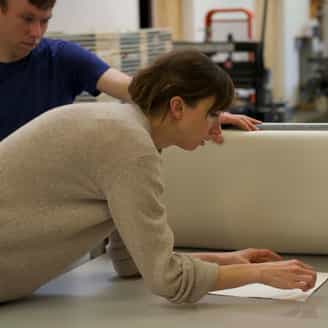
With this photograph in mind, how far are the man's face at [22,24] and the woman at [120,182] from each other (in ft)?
1.32

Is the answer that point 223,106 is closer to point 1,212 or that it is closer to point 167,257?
point 167,257

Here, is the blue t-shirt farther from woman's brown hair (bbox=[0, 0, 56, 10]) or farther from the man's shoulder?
woman's brown hair (bbox=[0, 0, 56, 10])

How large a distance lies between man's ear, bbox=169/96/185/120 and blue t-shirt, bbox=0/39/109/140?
567mm

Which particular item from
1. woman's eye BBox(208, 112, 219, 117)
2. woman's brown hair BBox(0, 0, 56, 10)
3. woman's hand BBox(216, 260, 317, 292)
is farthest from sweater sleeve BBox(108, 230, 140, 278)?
woman's brown hair BBox(0, 0, 56, 10)

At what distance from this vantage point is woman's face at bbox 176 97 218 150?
163cm

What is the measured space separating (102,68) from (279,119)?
381cm

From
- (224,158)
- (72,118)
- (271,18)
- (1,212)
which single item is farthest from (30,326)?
(271,18)

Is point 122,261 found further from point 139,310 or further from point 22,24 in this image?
point 22,24

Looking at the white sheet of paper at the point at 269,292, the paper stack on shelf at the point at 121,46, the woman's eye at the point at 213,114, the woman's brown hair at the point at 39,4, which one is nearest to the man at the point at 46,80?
the woman's brown hair at the point at 39,4

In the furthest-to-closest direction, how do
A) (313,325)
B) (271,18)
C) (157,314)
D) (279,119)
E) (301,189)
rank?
(271,18) < (279,119) < (301,189) < (157,314) < (313,325)

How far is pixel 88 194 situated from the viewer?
1609 millimetres

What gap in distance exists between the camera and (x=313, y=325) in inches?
60.8

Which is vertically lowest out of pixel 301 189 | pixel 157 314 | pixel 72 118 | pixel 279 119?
pixel 279 119

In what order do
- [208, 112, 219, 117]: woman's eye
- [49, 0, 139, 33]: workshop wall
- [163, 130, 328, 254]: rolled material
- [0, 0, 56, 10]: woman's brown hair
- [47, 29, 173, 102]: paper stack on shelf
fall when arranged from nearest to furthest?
[208, 112, 219, 117]: woman's eye < [0, 0, 56, 10]: woman's brown hair < [163, 130, 328, 254]: rolled material < [47, 29, 173, 102]: paper stack on shelf < [49, 0, 139, 33]: workshop wall
